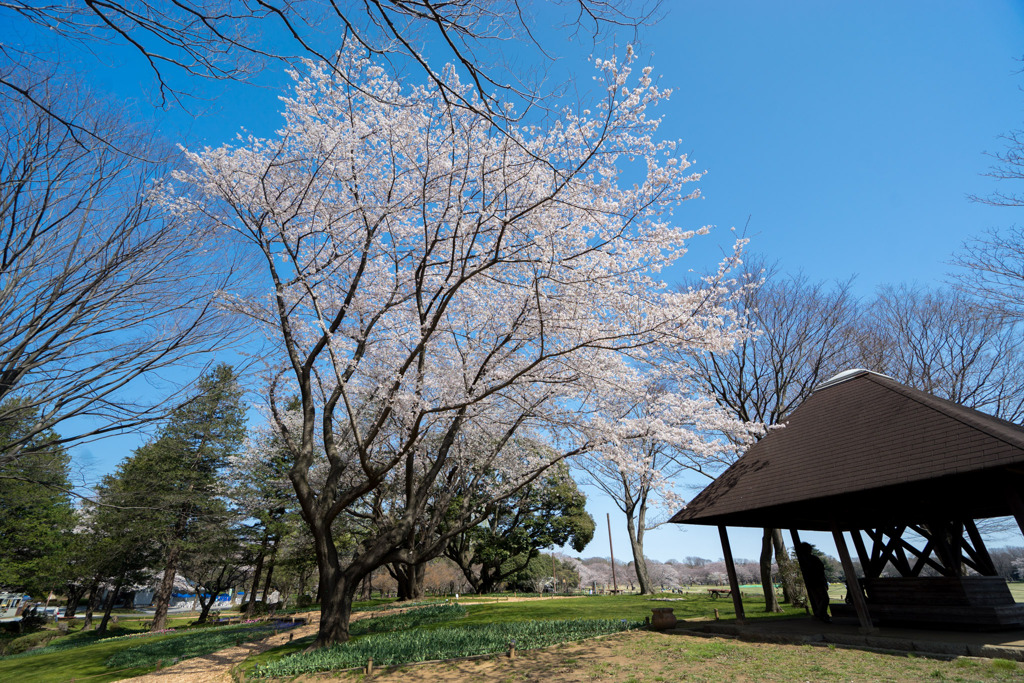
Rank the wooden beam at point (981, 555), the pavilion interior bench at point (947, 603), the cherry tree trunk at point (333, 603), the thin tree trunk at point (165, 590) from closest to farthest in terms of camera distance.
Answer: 1. the pavilion interior bench at point (947, 603)
2. the wooden beam at point (981, 555)
3. the cherry tree trunk at point (333, 603)
4. the thin tree trunk at point (165, 590)

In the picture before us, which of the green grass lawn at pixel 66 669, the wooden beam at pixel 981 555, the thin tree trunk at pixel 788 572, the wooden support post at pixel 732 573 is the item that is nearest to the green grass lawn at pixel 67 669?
the green grass lawn at pixel 66 669

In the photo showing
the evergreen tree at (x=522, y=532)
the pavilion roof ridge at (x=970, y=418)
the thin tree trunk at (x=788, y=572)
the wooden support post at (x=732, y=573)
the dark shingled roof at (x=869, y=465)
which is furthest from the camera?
the evergreen tree at (x=522, y=532)

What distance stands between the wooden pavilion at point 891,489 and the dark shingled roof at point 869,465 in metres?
0.03

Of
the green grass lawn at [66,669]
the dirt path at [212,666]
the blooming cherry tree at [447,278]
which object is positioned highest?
the blooming cherry tree at [447,278]

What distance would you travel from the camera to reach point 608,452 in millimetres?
Answer: 9789

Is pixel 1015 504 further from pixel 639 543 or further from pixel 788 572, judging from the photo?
pixel 639 543

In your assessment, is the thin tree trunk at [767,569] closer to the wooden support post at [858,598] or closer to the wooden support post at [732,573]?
the wooden support post at [732,573]

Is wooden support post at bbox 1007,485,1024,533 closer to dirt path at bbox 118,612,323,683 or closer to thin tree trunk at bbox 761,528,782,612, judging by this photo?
thin tree trunk at bbox 761,528,782,612

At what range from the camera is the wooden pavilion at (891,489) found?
7.16 meters

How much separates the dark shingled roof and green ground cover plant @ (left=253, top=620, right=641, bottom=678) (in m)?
3.47

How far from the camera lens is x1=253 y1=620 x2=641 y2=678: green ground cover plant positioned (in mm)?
7922

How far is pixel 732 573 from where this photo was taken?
1030 centimetres

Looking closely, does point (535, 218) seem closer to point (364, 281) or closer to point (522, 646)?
point (364, 281)

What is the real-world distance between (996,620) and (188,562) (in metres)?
33.3
